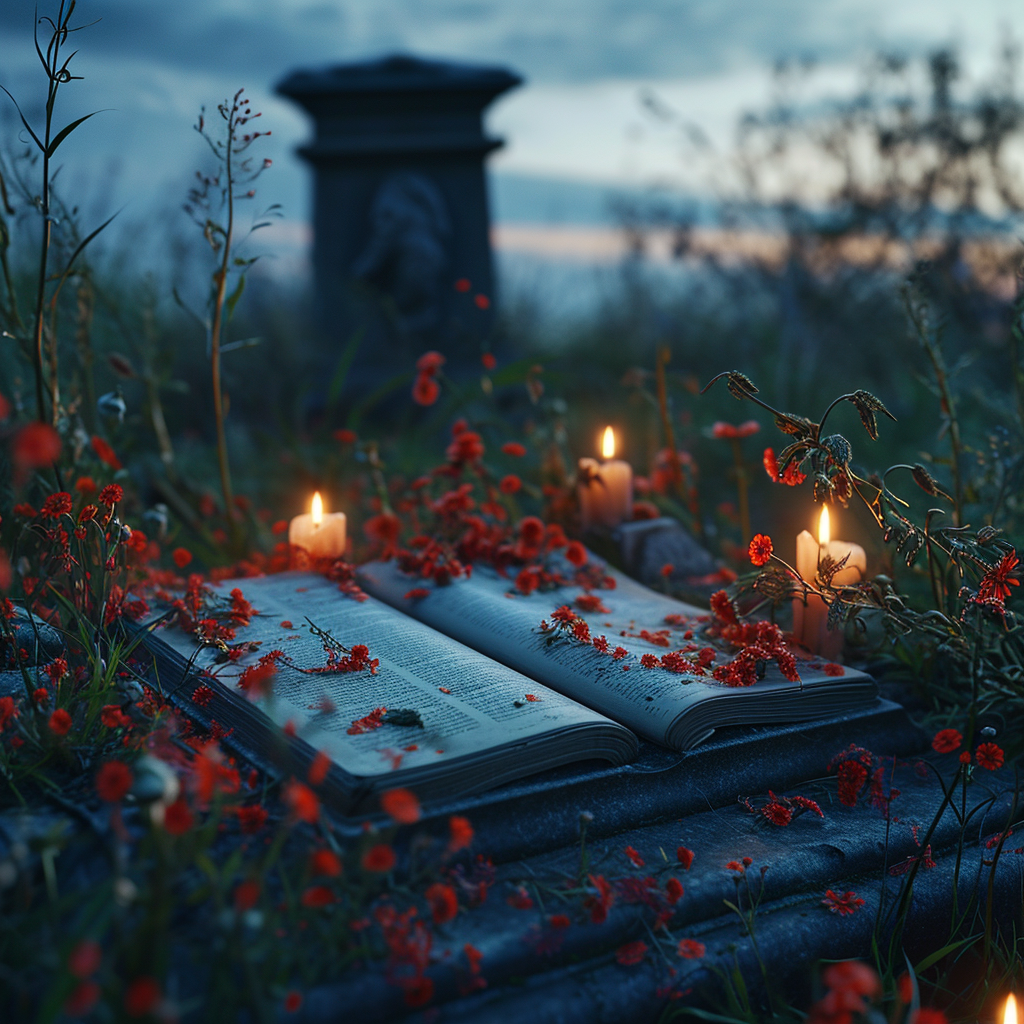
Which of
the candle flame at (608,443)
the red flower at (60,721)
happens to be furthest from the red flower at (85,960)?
the candle flame at (608,443)

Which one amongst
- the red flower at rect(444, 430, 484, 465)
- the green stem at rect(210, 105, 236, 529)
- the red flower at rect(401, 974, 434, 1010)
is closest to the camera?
the red flower at rect(401, 974, 434, 1010)

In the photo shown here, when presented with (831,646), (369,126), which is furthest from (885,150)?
(831,646)

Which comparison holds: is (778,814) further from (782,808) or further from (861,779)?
(861,779)

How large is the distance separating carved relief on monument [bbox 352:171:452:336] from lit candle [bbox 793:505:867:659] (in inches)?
124

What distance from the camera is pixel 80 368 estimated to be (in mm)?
2531

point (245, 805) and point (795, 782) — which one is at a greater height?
point (245, 805)

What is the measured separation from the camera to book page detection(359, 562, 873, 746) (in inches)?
55.0

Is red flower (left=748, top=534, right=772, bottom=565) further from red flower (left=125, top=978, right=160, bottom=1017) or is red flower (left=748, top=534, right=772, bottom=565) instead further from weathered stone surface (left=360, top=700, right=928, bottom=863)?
red flower (left=125, top=978, right=160, bottom=1017)

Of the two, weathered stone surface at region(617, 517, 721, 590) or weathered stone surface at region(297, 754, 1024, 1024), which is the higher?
weathered stone surface at region(617, 517, 721, 590)

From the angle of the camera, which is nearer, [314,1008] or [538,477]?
[314,1008]

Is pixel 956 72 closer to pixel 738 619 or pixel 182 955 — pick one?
pixel 738 619

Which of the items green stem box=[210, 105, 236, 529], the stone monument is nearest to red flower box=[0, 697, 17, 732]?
green stem box=[210, 105, 236, 529]

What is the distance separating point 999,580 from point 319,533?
1.30 meters

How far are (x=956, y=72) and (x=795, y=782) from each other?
4.20 m
